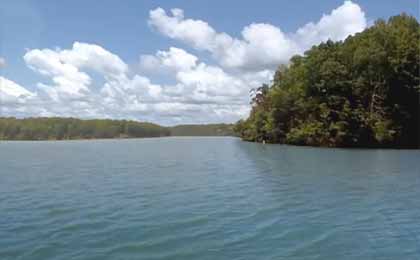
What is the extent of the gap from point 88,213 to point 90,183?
336 inches

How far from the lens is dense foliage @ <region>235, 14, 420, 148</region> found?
5734 cm

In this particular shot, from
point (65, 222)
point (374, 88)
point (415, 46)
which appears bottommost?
point (65, 222)

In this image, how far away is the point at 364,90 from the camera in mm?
60719

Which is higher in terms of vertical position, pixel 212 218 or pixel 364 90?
pixel 364 90

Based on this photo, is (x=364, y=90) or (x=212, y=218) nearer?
(x=212, y=218)

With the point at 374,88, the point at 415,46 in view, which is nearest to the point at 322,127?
the point at 374,88

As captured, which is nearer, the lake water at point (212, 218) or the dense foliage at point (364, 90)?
the lake water at point (212, 218)

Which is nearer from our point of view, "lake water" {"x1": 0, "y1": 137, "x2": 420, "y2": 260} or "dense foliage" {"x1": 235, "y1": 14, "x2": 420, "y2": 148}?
"lake water" {"x1": 0, "y1": 137, "x2": 420, "y2": 260}

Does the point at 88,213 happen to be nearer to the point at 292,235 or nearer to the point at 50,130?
the point at 292,235

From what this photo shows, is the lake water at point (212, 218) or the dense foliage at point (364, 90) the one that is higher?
the dense foliage at point (364, 90)

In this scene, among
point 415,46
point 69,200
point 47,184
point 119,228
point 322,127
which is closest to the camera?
point 119,228

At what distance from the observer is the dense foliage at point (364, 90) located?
57344 millimetres

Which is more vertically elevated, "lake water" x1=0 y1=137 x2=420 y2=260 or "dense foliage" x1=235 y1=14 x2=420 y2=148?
"dense foliage" x1=235 y1=14 x2=420 y2=148

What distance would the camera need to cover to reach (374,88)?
195 ft
